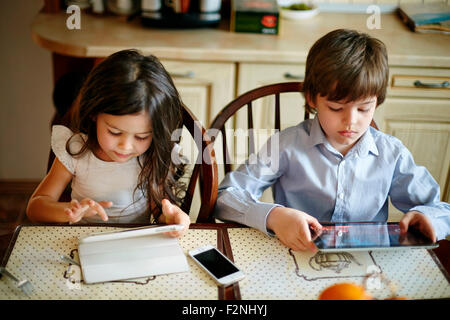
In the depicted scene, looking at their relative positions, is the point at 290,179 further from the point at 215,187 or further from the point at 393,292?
the point at 393,292

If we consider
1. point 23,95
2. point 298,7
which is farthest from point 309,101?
point 23,95

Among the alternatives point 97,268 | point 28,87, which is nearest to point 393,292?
point 97,268

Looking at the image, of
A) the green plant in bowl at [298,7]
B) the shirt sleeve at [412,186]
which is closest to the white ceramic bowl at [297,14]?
the green plant in bowl at [298,7]

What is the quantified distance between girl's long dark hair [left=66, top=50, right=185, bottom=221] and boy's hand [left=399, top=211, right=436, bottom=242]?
58 centimetres

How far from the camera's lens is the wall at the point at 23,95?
2.29m

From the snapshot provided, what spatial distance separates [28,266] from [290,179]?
71cm

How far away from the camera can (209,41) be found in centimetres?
201

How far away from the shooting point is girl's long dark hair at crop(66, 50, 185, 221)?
3.68 ft

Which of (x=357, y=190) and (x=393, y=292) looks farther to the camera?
(x=357, y=190)

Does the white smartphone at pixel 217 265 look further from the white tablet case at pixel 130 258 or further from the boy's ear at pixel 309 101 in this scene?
the boy's ear at pixel 309 101

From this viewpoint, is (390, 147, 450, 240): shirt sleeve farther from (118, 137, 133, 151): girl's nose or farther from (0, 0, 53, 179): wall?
(0, 0, 53, 179): wall

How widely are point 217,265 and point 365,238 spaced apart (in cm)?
32

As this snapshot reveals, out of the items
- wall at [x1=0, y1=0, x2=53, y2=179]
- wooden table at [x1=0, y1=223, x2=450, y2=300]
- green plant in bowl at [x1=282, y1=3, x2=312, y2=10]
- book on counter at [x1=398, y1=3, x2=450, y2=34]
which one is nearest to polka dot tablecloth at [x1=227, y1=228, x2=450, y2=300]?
wooden table at [x1=0, y1=223, x2=450, y2=300]

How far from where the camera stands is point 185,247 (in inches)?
40.9
